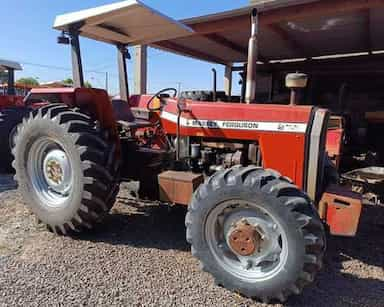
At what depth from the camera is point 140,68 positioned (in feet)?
27.9

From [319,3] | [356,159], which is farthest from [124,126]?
[356,159]

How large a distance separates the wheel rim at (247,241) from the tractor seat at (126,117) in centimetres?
144

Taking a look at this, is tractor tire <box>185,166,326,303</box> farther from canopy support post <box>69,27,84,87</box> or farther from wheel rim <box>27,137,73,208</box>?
canopy support post <box>69,27,84,87</box>

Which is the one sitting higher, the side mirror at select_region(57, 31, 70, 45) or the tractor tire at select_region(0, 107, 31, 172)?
the side mirror at select_region(57, 31, 70, 45)

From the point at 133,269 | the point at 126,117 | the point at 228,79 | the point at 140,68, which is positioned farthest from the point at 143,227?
the point at 228,79

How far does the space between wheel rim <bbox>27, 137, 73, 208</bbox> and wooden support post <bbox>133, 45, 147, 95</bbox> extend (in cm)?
548

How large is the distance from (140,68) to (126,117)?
16.7 ft

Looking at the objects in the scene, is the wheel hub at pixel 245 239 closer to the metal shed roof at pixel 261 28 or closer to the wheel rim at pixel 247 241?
the wheel rim at pixel 247 241

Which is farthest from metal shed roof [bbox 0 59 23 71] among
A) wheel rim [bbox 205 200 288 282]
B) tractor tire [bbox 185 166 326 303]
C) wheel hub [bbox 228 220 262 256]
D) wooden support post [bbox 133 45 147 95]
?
wheel hub [bbox 228 220 262 256]

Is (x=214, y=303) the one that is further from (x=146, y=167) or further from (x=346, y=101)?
(x=346, y=101)

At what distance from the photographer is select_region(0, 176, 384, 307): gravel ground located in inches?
91.6

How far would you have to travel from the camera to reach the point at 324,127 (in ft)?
8.95

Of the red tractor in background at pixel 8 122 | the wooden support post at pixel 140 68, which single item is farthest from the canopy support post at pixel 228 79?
the red tractor in background at pixel 8 122

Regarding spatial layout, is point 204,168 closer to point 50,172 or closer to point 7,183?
point 50,172
